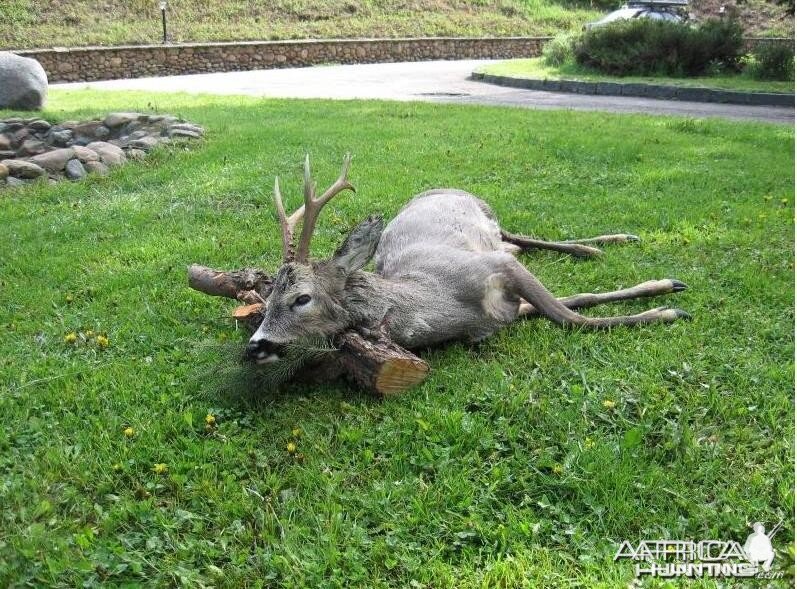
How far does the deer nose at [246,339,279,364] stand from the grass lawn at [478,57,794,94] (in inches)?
558

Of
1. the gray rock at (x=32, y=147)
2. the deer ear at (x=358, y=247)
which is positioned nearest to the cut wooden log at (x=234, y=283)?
the deer ear at (x=358, y=247)

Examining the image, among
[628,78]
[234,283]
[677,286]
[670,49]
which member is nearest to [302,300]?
[234,283]

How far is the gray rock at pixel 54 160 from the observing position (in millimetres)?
9344

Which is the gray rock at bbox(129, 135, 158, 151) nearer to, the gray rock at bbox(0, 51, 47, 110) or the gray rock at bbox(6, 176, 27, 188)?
the gray rock at bbox(6, 176, 27, 188)

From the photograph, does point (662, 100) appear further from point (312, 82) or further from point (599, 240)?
point (599, 240)

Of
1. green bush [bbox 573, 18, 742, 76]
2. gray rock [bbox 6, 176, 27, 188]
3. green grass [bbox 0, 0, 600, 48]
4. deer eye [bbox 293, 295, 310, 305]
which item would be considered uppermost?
green grass [bbox 0, 0, 600, 48]

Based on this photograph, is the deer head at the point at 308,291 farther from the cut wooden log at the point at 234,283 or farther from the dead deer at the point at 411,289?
the cut wooden log at the point at 234,283

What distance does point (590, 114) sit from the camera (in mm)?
12398

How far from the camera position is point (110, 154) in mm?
9625

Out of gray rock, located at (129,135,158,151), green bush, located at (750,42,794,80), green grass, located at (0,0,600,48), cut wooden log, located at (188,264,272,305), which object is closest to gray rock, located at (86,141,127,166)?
gray rock, located at (129,135,158,151)

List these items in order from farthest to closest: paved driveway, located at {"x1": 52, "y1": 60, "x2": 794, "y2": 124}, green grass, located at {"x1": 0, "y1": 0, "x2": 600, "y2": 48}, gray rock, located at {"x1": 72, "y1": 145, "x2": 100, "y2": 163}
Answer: green grass, located at {"x1": 0, "y1": 0, "x2": 600, "y2": 48}
paved driveway, located at {"x1": 52, "y1": 60, "x2": 794, "y2": 124}
gray rock, located at {"x1": 72, "y1": 145, "x2": 100, "y2": 163}

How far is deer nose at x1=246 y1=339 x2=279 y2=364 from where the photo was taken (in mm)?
3699

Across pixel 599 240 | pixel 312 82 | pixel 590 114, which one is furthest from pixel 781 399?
pixel 312 82

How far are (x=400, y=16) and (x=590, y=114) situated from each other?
2111 centimetres
